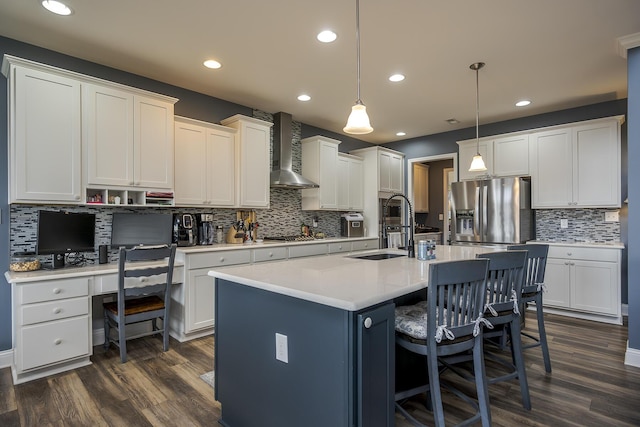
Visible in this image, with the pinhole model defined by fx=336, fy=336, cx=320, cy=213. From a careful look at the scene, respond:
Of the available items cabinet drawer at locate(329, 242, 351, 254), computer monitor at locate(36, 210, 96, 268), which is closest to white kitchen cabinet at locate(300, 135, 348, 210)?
cabinet drawer at locate(329, 242, 351, 254)

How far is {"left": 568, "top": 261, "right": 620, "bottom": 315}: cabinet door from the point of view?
382cm

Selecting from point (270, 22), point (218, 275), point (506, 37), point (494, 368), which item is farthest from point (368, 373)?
point (506, 37)

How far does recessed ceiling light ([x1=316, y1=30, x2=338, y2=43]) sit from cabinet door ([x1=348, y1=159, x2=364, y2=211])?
286 cm

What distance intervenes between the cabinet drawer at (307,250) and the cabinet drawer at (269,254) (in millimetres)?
125

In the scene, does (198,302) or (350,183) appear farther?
(350,183)

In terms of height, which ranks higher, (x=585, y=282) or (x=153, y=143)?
(x=153, y=143)

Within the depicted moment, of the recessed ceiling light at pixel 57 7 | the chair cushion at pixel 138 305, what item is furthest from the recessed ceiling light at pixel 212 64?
the chair cushion at pixel 138 305

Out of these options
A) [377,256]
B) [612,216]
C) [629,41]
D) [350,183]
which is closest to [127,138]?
[377,256]

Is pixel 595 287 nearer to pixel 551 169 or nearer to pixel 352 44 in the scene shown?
pixel 551 169

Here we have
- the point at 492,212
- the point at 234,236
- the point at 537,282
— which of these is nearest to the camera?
the point at 537,282

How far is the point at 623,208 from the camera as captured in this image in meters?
4.17

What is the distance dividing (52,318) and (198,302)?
3.80 ft

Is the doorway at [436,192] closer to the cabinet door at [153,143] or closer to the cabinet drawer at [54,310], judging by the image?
the cabinet door at [153,143]

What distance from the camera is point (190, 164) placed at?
3.69 m
